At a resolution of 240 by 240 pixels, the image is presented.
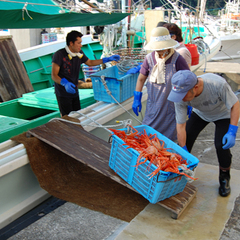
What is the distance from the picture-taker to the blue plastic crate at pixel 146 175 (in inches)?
91.7

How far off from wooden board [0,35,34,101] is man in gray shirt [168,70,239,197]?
4.41m

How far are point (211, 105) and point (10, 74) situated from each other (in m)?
4.93

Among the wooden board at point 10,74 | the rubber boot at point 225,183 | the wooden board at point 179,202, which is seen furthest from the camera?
the wooden board at point 10,74

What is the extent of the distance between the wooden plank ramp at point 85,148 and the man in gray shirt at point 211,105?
1.79 ft

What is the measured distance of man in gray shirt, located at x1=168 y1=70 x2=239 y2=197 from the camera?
243 cm

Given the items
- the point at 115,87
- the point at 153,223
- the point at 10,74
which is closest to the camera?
the point at 153,223

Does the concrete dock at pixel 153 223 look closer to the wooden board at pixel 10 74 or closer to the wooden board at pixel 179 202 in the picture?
the wooden board at pixel 179 202

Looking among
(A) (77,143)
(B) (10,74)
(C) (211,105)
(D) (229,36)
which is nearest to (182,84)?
(C) (211,105)

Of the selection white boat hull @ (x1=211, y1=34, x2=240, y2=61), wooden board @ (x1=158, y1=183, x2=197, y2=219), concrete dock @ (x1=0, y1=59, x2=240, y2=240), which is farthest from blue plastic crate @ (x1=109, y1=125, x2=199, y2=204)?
white boat hull @ (x1=211, y1=34, x2=240, y2=61)

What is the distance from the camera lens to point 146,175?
2.38m

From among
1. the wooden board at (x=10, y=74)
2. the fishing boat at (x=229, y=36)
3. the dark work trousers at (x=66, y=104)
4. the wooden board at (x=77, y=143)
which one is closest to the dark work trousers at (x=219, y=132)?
the wooden board at (x=77, y=143)

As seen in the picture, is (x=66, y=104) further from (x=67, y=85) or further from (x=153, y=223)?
→ (x=153, y=223)

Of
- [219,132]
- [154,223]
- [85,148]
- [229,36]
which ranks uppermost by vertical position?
[229,36]

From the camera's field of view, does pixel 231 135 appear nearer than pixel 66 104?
Yes
